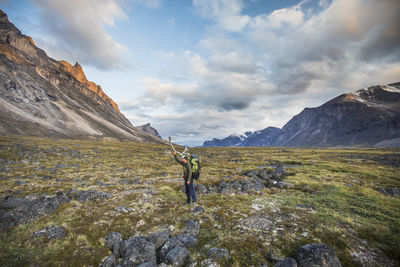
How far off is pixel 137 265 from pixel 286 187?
743 inches

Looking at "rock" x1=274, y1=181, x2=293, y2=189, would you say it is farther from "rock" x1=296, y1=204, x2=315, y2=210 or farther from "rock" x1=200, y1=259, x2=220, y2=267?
"rock" x1=200, y1=259, x2=220, y2=267

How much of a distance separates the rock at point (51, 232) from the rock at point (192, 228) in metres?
6.53

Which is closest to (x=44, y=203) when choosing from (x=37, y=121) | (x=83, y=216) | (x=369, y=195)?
(x=83, y=216)

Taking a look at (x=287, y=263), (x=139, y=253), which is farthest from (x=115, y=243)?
(x=287, y=263)

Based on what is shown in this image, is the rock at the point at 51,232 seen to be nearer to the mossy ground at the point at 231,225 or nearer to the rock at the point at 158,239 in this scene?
the mossy ground at the point at 231,225

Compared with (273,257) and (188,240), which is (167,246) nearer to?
(188,240)

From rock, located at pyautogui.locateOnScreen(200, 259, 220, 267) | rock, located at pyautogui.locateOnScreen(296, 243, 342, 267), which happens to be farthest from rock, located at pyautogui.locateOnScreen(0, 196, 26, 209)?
rock, located at pyautogui.locateOnScreen(296, 243, 342, 267)

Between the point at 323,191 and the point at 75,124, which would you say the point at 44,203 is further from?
the point at 75,124

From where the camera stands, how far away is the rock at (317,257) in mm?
6359

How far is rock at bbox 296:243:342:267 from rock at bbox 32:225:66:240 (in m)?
11.5

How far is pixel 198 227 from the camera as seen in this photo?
965 cm

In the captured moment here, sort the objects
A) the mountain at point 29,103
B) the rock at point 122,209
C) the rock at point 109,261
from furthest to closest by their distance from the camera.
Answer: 1. the mountain at point 29,103
2. the rock at point 122,209
3. the rock at point 109,261

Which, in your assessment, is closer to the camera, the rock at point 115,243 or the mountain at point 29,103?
the rock at point 115,243

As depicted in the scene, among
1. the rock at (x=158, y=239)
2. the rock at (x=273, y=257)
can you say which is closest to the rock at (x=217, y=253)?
the rock at (x=273, y=257)
